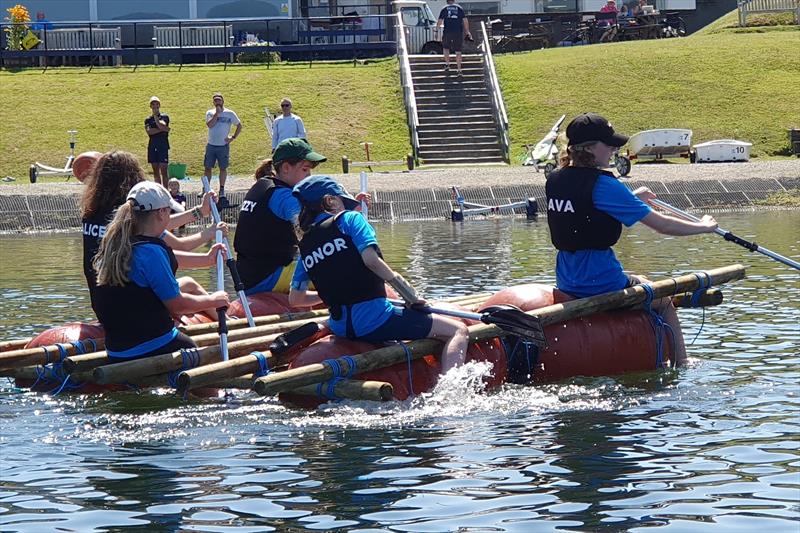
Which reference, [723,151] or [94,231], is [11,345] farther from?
[723,151]

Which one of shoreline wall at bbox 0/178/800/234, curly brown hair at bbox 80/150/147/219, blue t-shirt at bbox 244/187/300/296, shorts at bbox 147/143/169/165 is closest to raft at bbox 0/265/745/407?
blue t-shirt at bbox 244/187/300/296

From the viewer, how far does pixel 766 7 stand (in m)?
44.6

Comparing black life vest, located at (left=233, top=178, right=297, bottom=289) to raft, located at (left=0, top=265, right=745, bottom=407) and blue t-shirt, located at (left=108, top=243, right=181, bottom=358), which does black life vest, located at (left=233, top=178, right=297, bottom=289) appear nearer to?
raft, located at (left=0, top=265, right=745, bottom=407)

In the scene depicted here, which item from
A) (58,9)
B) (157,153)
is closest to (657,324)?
(157,153)

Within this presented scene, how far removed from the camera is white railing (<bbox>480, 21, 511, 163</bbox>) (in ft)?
107

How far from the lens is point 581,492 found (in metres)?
7.56

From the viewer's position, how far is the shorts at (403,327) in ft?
32.7

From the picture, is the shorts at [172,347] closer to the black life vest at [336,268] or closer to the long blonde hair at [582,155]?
the black life vest at [336,268]

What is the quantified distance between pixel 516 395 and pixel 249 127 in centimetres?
2475

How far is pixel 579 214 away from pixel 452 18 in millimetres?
25825

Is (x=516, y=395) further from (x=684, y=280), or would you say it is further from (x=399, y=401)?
(x=684, y=280)

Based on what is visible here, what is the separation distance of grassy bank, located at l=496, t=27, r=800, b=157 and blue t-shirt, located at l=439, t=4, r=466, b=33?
6.54 feet

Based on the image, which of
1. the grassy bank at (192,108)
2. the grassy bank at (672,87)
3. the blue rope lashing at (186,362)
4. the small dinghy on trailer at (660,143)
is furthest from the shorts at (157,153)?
the blue rope lashing at (186,362)

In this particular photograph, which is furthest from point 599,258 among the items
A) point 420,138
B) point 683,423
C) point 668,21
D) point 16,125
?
point 668,21
